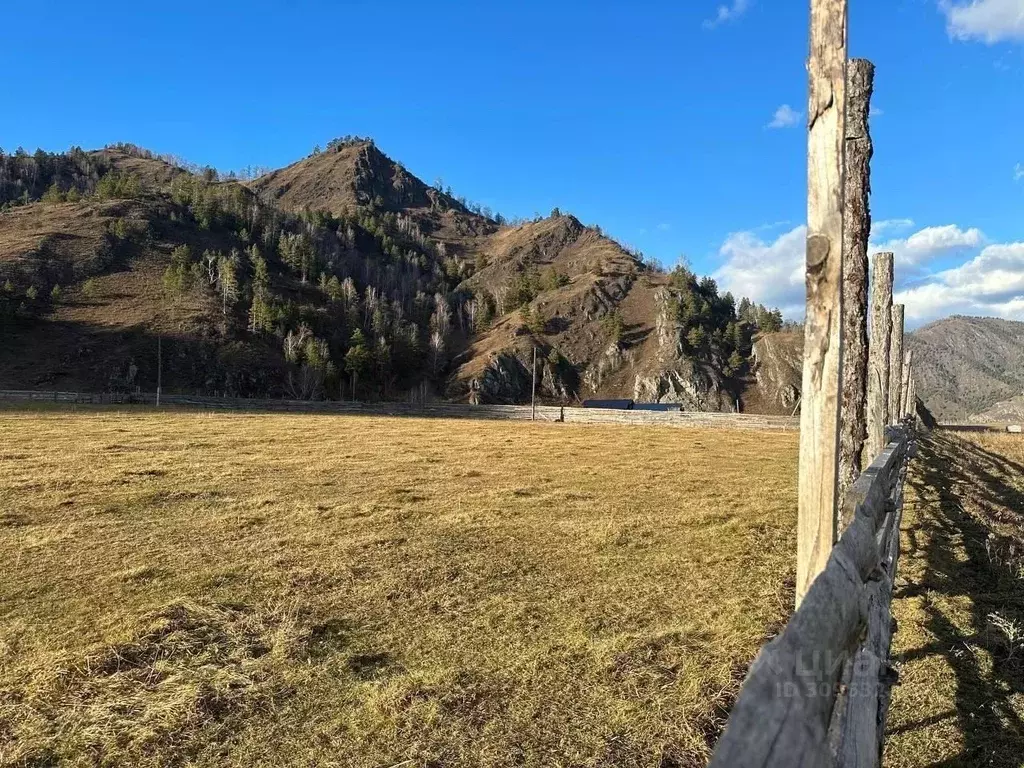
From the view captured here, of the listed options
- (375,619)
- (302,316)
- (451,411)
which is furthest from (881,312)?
(302,316)

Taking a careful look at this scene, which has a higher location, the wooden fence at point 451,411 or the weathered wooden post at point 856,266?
the weathered wooden post at point 856,266

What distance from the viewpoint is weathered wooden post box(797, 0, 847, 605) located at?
281 cm

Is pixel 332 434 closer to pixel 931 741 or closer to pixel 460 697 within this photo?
pixel 460 697

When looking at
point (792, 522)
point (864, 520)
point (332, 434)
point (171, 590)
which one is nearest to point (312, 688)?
point (171, 590)

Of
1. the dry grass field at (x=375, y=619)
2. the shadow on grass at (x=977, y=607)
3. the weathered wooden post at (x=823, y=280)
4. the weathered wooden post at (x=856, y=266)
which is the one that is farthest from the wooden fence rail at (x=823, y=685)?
the weathered wooden post at (x=856, y=266)

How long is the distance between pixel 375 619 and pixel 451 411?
154ft

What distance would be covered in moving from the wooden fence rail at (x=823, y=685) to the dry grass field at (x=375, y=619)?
1454 mm

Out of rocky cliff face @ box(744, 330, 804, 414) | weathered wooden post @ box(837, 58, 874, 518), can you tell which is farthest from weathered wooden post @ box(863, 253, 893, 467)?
rocky cliff face @ box(744, 330, 804, 414)

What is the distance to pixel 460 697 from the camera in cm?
420

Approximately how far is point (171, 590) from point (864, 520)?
6.59m

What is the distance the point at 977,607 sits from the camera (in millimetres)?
5418

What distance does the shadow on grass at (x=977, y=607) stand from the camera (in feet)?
11.9

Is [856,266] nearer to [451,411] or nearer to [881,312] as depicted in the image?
[881,312]

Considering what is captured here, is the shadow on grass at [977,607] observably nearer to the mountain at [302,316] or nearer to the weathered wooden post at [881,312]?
the weathered wooden post at [881,312]
